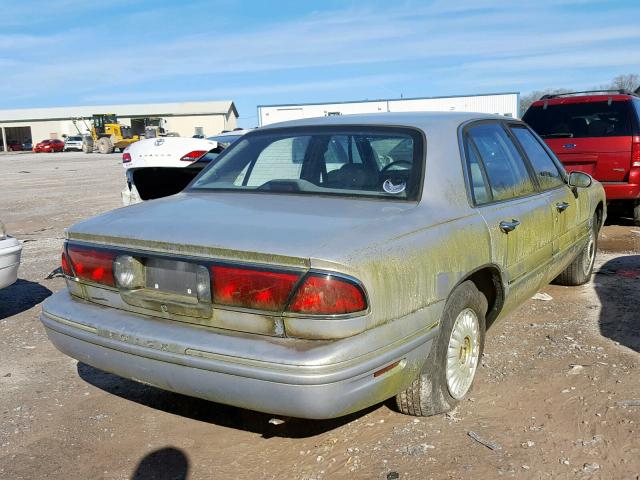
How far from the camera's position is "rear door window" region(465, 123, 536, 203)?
3703 millimetres

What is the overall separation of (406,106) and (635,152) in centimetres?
2944

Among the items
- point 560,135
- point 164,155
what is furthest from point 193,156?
point 560,135

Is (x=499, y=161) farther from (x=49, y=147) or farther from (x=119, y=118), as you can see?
(x=119, y=118)

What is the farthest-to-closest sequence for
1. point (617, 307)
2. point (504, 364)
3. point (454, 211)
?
point (617, 307) < point (504, 364) < point (454, 211)

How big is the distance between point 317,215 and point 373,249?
1.38 feet

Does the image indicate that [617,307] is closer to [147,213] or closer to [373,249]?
[373,249]

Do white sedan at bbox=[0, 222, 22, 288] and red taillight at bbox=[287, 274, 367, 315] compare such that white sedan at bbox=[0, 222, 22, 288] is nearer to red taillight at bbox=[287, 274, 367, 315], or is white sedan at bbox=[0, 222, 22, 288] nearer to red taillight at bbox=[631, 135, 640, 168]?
red taillight at bbox=[287, 274, 367, 315]

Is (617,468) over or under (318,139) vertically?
under

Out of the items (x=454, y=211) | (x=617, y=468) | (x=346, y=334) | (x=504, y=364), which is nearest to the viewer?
(x=346, y=334)

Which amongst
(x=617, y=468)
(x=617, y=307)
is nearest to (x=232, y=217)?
(x=617, y=468)

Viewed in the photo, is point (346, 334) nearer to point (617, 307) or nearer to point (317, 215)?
point (317, 215)

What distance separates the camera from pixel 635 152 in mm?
8062

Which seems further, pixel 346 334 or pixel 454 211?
pixel 454 211

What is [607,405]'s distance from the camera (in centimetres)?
343
